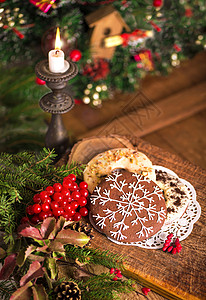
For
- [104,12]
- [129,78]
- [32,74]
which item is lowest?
[129,78]

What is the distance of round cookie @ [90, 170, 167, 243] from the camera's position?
1.10 metres

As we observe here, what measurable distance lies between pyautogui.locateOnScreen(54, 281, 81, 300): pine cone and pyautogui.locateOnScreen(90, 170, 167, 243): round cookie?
0.66 feet

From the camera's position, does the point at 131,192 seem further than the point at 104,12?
No

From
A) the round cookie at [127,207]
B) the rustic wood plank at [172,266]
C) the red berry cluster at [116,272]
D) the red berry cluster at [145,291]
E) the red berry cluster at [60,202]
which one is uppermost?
the red berry cluster at [60,202]

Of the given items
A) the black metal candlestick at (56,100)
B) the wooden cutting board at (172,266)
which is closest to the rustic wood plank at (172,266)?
the wooden cutting board at (172,266)

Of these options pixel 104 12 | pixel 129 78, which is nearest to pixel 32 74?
pixel 104 12

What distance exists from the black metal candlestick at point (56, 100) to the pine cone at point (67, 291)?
1.86ft

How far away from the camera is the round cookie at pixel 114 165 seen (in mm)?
1238

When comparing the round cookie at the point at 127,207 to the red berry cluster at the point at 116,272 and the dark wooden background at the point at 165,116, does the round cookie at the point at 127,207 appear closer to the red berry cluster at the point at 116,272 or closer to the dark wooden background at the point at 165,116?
the red berry cluster at the point at 116,272

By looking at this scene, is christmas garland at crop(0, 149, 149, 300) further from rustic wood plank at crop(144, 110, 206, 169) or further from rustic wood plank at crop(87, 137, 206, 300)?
rustic wood plank at crop(144, 110, 206, 169)

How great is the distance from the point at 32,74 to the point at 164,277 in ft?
3.36

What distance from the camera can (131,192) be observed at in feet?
3.83

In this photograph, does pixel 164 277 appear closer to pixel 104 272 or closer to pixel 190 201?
pixel 104 272

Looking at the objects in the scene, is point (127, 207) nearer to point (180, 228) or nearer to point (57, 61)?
point (180, 228)
